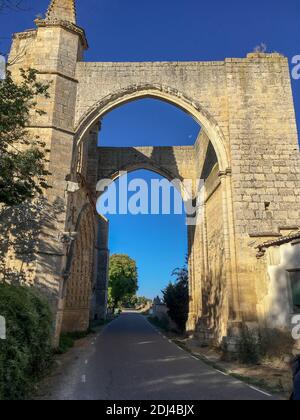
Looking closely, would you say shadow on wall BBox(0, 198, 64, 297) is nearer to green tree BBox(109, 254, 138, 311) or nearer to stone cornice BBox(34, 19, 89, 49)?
stone cornice BBox(34, 19, 89, 49)

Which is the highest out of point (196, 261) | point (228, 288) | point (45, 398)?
point (196, 261)

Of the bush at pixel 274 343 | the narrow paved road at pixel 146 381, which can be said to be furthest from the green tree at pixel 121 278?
the bush at pixel 274 343

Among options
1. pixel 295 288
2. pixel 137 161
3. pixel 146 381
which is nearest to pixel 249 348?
pixel 295 288

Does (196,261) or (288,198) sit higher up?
(288,198)

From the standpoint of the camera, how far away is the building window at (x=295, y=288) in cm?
889

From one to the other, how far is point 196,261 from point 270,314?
869cm

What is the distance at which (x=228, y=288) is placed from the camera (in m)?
11.0

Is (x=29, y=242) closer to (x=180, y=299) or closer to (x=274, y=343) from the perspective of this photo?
(x=274, y=343)

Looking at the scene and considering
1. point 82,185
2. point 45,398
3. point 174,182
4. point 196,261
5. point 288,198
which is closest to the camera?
point 45,398

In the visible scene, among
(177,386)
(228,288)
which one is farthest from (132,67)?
(177,386)

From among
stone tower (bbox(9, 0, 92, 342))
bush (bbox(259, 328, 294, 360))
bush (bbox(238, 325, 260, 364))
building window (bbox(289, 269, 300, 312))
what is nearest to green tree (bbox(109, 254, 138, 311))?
stone tower (bbox(9, 0, 92, 342))

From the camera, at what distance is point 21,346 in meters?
5.44

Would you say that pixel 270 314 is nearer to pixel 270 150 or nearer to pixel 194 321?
pixel 270 150

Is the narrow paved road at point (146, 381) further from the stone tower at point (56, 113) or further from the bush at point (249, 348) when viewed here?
the stone tower at point (56, 113)
